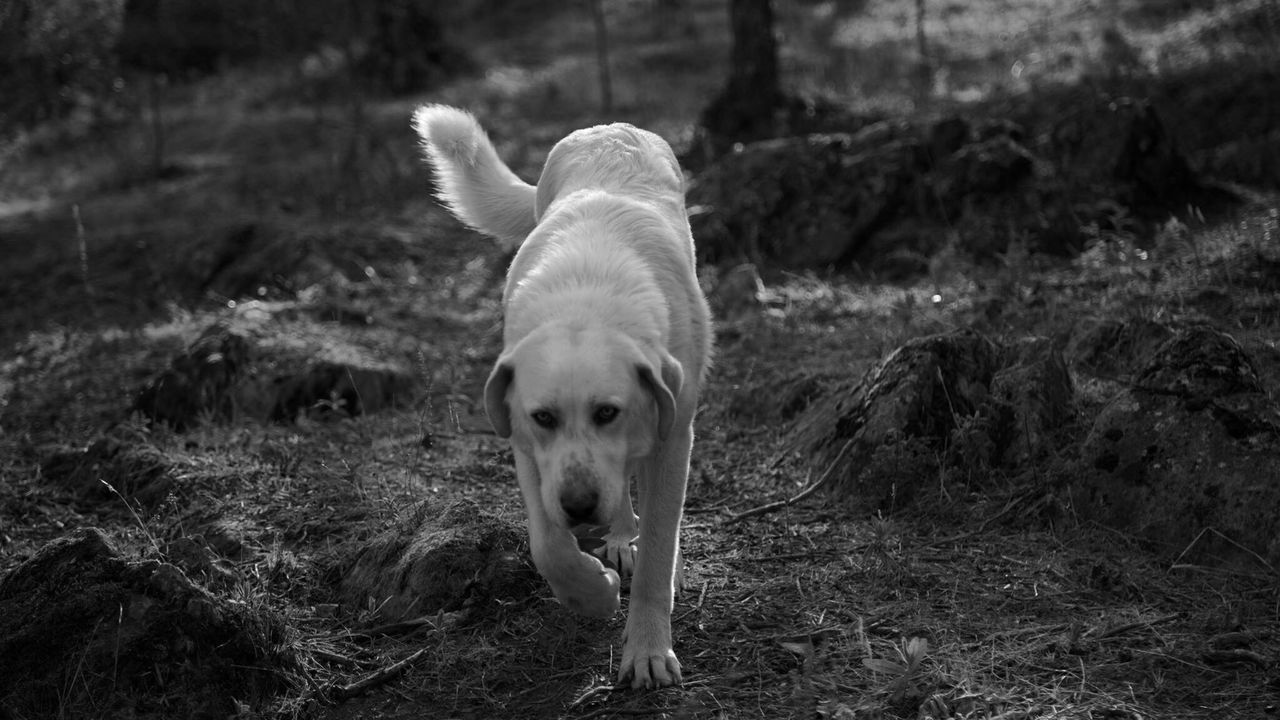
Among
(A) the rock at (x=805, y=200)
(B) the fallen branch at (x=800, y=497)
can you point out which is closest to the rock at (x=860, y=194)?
(A) the rock at (x=805, y=200)

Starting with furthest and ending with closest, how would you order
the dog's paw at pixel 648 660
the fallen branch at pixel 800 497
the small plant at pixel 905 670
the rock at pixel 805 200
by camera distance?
the rock at pixel 805 200 < the fallen branch at pixel 800 497 < the dog's paw at pixel 648 660 < the small plant at pixel 905 670

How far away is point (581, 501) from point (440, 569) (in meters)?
0.95

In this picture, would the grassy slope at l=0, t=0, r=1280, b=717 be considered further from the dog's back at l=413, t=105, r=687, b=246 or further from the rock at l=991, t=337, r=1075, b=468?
the dog's back at l=413, t=105, r=687, b=246

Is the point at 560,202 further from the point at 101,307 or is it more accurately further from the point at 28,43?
the point at 28,43

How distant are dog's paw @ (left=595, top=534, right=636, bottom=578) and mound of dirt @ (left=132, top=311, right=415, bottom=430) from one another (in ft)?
6.72

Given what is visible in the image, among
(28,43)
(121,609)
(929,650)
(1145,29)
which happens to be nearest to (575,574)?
(929,650)

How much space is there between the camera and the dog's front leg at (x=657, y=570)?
3.47 metres

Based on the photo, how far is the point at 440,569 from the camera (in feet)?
12.9

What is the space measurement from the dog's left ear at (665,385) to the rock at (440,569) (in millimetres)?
868

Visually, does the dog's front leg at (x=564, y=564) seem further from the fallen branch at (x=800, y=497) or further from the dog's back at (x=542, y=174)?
the dog's back at (x=542, y=174)

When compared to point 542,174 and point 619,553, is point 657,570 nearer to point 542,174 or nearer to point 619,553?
point 619,553

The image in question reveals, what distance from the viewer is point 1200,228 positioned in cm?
717

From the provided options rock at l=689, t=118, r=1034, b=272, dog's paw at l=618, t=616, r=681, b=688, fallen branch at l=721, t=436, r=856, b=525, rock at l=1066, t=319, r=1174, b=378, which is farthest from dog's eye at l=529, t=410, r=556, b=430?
rock at l=689, t=118, r=1034, b=272

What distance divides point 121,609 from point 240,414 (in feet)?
8.42
